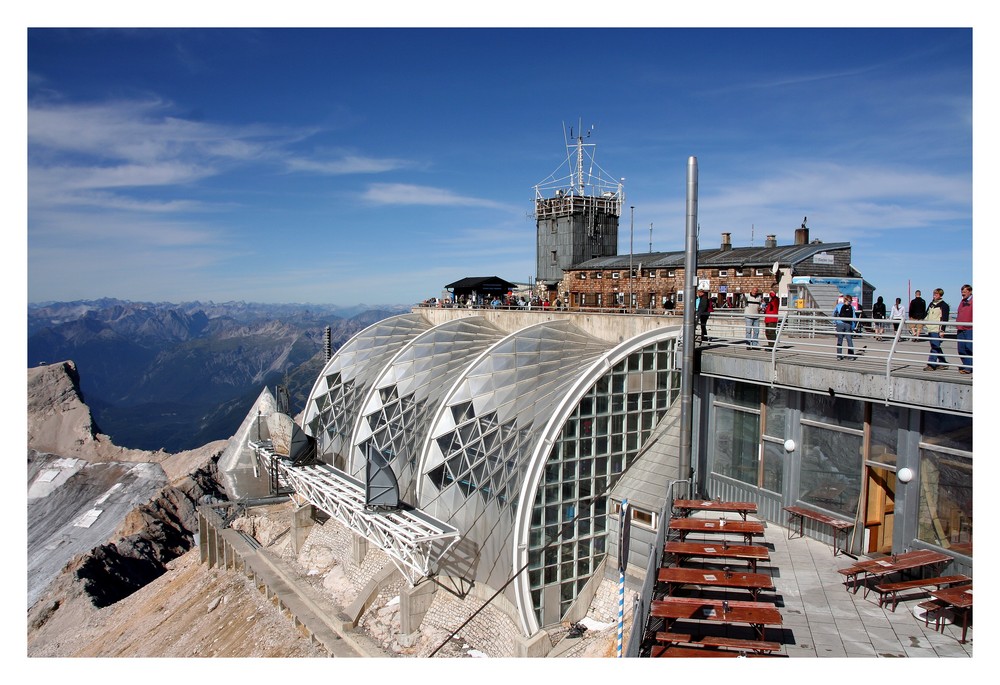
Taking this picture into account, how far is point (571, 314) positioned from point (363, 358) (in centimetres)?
1117

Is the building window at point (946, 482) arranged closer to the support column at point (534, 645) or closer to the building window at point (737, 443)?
the building window at point (737, 443)

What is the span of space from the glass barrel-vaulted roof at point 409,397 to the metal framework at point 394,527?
138 cm

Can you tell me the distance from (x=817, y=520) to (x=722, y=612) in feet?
14.4

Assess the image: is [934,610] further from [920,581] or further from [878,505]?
[878,505]

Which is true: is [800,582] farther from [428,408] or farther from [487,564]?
[428,408]

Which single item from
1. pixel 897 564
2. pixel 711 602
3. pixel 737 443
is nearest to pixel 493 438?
pixel 737 443

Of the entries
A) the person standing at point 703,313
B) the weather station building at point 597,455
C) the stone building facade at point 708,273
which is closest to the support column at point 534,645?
the weather station building at point 597,455

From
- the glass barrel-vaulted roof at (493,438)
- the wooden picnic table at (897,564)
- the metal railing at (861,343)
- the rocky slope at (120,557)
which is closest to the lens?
the wooden picnic table at (897,564)

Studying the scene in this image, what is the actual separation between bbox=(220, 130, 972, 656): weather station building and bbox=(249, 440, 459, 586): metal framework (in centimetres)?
9

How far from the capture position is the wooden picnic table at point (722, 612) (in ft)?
27.0

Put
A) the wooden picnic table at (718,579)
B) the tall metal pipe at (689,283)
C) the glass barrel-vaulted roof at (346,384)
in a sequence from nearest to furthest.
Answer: the wooden picnic table at (718,579), the tall metal pipe at (689,283), the glass barrel-vaulted roof at (346,384)

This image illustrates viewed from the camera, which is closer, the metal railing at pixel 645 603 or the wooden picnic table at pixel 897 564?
the metal railing at pixel 645 603

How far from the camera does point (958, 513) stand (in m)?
9.90

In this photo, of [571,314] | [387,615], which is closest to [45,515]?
[387,615]
